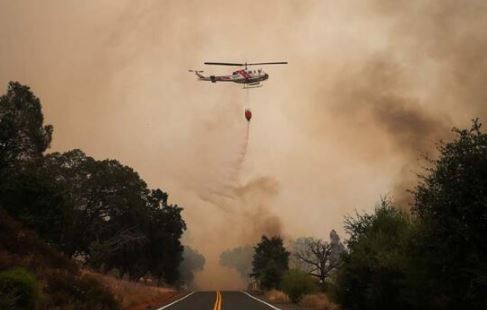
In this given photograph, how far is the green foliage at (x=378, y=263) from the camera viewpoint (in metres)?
17.3

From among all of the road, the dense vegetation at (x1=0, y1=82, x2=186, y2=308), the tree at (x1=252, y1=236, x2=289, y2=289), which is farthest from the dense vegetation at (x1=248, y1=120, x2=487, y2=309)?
the tree at (x1=252, y1=236, x2=289, y2=289)

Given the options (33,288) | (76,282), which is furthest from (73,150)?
(33,288)

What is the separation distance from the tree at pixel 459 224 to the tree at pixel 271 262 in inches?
1760

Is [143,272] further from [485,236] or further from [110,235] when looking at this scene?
[485,236]

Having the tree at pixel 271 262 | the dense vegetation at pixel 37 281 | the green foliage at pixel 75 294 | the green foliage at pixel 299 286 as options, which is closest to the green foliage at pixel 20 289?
the dense vegetation at pixel 37 281

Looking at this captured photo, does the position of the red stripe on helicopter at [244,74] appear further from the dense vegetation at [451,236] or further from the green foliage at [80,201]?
→ the dense vegetation at [451,236]

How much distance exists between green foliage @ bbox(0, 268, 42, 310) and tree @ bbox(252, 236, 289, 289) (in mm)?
42736

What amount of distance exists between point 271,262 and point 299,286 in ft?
78.3

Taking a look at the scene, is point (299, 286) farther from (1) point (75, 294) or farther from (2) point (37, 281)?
(2) point (37, 281)

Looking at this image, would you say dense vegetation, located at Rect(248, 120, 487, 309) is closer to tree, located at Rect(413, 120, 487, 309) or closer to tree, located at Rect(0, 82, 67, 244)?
tree, located at Rect(413, 120, 487, 309)

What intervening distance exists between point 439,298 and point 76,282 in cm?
1579

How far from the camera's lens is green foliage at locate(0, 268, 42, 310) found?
15.4 metres

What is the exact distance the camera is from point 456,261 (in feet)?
40.3

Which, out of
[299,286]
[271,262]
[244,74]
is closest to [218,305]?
[299,286]
